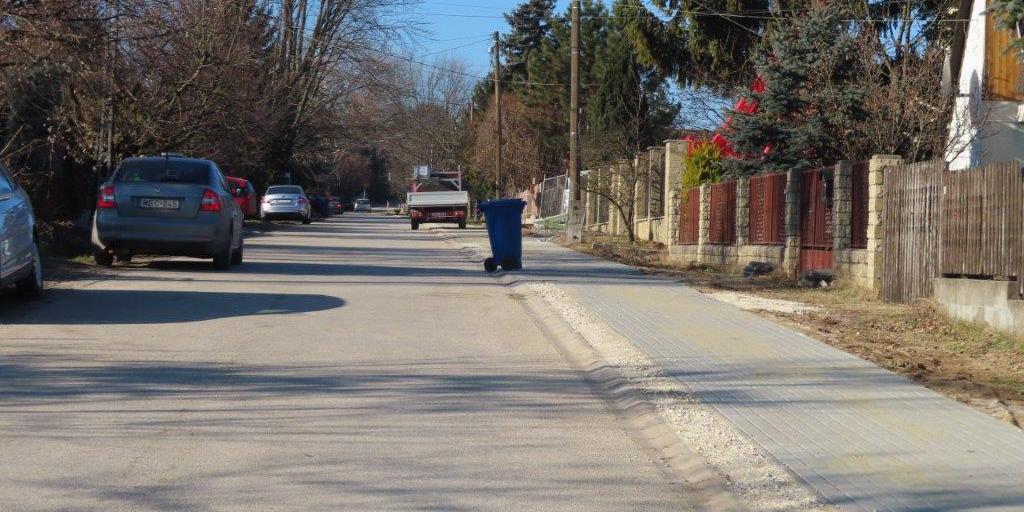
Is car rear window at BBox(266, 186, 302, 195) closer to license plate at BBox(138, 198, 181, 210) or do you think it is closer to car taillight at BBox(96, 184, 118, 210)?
car taillight at BBox(96, 184, 118, 210)

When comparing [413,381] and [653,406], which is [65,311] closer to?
[413,381]

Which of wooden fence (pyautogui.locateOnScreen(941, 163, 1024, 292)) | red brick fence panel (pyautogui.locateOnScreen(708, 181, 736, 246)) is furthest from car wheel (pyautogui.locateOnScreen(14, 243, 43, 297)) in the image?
red brick fence panel (pyautogui.locateOnScreen(708, 181, 736, 246))

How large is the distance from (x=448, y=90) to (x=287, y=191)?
163 ft

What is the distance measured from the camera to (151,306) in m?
13.0

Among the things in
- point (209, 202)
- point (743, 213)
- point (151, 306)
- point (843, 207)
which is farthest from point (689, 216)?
point (151, 306)

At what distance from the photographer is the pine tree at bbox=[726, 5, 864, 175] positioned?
25.1m

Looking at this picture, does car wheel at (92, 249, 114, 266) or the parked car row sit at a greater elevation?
the parked car row

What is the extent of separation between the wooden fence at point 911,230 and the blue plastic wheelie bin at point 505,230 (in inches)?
253

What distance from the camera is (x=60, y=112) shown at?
25.2 metres

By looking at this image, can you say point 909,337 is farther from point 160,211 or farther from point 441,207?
point 441,207

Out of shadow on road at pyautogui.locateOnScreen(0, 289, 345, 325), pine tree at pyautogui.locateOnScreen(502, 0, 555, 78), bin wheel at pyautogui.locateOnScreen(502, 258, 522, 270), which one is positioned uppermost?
pine tree at pyautogui.locateOnScreen(502, 0, 555, 78)

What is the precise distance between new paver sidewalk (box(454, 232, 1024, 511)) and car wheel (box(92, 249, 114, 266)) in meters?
8.08

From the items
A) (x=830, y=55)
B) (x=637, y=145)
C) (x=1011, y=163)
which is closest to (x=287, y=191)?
(x=637, y=145)

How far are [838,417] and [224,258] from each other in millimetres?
12260
